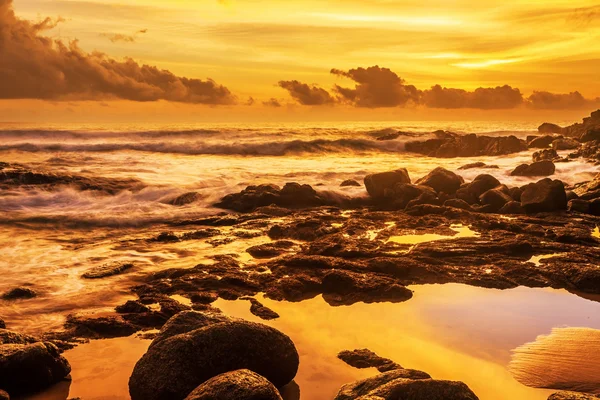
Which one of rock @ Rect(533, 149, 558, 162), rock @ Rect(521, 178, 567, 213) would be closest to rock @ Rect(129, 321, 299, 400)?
rock @ Rect(521, 178, 567, 213)

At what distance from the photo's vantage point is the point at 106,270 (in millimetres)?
10703

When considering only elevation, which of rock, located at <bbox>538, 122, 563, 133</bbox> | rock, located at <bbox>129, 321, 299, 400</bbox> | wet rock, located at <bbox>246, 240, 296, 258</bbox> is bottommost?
wet rock, located at <bbox>246, 240, 296, 258</bbox>

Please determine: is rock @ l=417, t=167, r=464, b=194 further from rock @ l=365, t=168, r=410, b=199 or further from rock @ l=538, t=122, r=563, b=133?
rock @ l=538, t=122, r=563, b=133

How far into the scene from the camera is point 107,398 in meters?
6.06

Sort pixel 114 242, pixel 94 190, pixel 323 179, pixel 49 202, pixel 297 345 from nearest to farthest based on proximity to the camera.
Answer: pixel 297 345 → pixel 114 242 → pixel 49 202 → pixel 94 190 → pixel 323 179

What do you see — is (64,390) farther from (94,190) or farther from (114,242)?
(94,190)

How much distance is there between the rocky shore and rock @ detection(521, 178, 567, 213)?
0.10ft

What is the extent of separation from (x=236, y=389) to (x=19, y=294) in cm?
614

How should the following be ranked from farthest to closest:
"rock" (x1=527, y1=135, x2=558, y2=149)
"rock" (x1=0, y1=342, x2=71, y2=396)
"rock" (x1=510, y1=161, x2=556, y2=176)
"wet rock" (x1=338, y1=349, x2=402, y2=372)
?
"rock" (x1=527, y1=135, x2=558, y2=149), "rock" (x1=510, y1=161, x2=556, y2=176), "wet rock" (x1=338, y1=349, x2=402, y2=372), "rock" (x1=0, y1=342, x2=71, y2=396)

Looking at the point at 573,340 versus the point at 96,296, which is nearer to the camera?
the point at 573,340

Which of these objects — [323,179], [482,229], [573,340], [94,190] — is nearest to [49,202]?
[94,190]

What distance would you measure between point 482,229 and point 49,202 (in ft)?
47.1

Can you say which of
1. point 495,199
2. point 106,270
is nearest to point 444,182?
point 495,199

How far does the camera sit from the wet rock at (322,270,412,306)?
9049 mm
